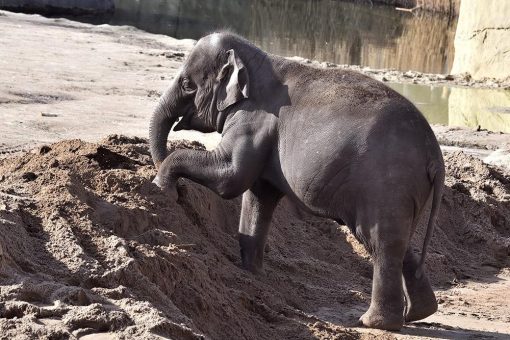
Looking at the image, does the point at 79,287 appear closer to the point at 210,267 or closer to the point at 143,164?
the point at 210,267

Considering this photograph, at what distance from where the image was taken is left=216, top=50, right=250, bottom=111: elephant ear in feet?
25.4

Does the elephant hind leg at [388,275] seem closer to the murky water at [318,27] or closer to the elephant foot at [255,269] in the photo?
the elephant foot at [255,269]

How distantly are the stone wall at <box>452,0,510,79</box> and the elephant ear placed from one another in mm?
15925

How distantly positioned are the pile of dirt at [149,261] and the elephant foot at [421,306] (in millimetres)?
401

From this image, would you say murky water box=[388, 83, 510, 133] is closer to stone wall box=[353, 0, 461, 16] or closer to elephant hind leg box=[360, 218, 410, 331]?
elephant hind leg box=[360, 218, 410, 331]

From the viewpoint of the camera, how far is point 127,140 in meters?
9.56

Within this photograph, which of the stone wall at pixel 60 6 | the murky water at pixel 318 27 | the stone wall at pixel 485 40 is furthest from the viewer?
the stone wall at pixel 60 6

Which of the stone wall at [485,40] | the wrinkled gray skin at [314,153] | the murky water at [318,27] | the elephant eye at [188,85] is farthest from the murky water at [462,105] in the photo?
the wrinkled gray skin at [314,153]

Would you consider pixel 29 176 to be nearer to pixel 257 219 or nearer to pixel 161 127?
pixel 161 127

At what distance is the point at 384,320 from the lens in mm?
7086

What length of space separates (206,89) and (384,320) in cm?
223


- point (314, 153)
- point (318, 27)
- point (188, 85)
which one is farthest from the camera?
point (318, 27)

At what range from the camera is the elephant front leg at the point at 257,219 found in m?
7.88

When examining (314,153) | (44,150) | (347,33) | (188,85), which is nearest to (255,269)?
(314,153)
